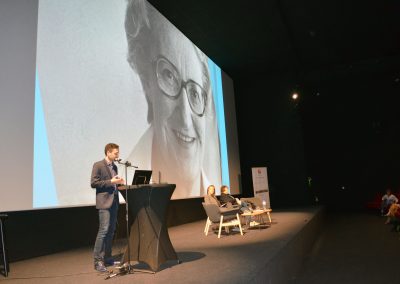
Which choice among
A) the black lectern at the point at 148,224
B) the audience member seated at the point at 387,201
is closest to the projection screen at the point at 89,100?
the black lectern at the point at 148,224

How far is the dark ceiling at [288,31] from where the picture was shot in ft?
30.3

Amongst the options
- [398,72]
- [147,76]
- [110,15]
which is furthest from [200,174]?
[398,72]

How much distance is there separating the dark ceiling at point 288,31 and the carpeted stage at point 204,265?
5.90 meters

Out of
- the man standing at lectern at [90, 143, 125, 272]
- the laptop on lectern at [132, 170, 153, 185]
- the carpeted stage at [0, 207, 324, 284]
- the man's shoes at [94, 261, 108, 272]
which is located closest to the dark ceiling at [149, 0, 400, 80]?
the man standing at lectern at [90, 143, 125, 272]

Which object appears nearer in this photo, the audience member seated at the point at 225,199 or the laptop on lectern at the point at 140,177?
the laptop on lectern at the point at 140,177

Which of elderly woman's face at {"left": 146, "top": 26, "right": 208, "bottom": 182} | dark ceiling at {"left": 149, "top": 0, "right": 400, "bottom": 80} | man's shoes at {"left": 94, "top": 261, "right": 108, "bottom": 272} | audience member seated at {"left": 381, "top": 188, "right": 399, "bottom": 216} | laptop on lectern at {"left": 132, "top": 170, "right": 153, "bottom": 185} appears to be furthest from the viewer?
audience member seated at {"left": 381, "top": 188, "right": 399, "bottom": 216}

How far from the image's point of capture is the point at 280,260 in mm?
3855

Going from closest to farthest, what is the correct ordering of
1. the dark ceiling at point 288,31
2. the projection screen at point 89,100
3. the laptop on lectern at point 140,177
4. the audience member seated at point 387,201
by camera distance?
1. the laptop on lectern at point 140,177
2. the projection screen at point 89,100
3. the dark ceiling at point 288,31
4. the audience member seated at point 387,201

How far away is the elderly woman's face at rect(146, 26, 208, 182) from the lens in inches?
291

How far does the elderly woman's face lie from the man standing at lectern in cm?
338

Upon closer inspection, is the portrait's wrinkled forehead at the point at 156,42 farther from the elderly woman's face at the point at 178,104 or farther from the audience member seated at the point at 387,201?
the audience member seated at the point at 387,201

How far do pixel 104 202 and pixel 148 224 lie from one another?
50 cm

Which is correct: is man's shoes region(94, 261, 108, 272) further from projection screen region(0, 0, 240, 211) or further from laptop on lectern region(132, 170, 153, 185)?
projection screen region(0, 0, 240, 211)

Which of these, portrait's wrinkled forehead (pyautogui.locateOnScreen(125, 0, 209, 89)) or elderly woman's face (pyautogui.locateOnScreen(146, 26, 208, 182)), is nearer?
portrait's wrinkled forehead (pyautogui.locateOnScreen(125, 0, 209, 89))
